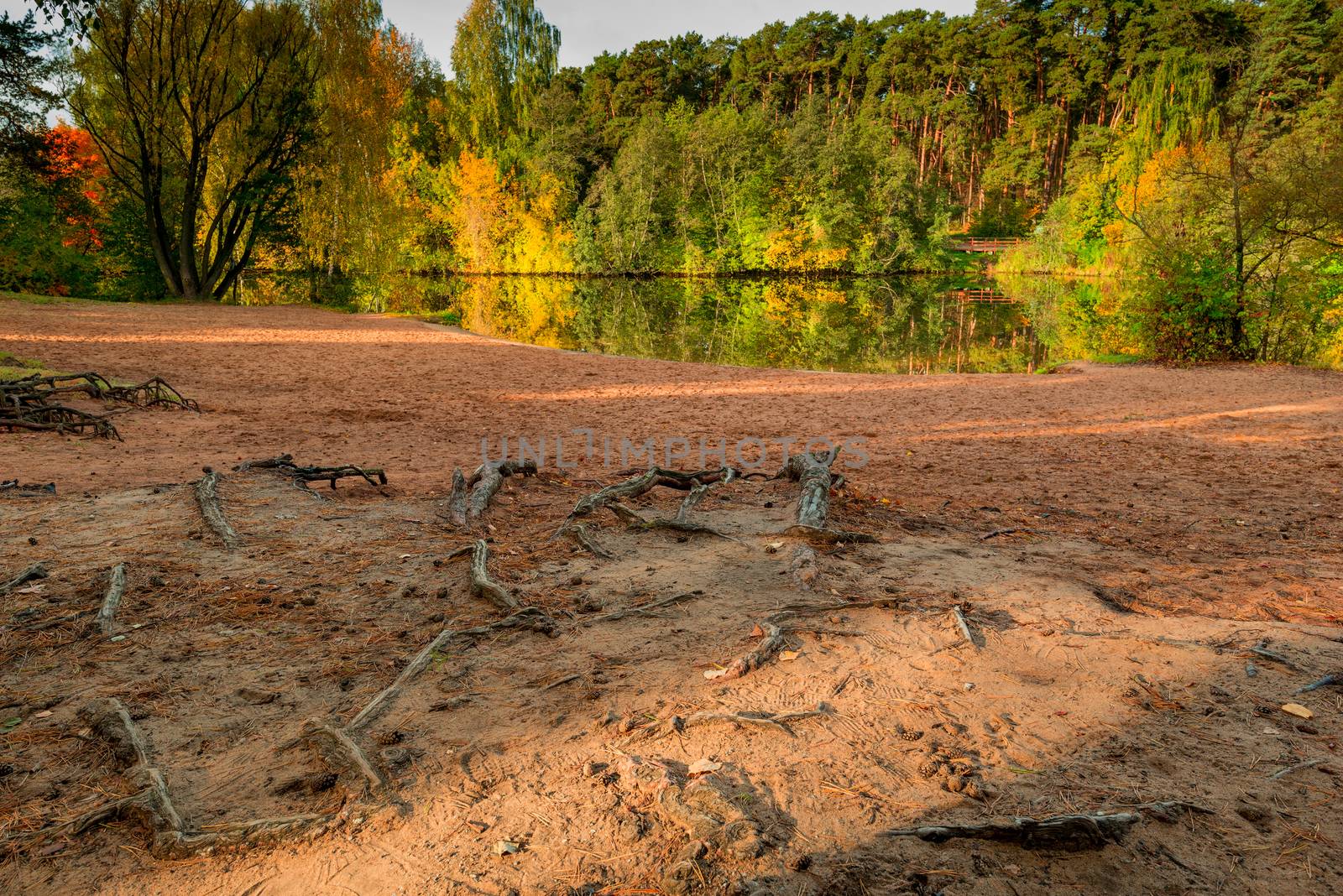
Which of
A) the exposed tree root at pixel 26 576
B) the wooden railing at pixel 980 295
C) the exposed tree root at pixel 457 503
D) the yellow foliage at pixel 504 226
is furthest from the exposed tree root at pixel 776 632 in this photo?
the yellow foliage at pixel 504 226

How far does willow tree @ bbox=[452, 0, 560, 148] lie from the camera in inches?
1743

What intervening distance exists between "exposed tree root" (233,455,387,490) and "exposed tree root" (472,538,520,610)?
2.48 meters

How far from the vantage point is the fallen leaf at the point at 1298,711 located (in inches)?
94.9

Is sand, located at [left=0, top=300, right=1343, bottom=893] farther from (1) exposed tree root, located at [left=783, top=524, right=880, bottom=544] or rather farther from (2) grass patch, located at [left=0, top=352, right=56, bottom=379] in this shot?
(2) grass patch, located at [left=0, top=352, right=56, bottom=379]

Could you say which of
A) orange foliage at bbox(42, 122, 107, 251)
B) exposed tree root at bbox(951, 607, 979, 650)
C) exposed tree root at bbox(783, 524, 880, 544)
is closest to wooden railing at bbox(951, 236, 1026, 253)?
orange foliage at bbox(42, 122, 107, 251)

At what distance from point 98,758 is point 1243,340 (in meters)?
18.7

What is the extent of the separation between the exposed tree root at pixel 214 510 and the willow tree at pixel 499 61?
149 feet

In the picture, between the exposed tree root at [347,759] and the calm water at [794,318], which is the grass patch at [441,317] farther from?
the exposed tree root at [347,759]

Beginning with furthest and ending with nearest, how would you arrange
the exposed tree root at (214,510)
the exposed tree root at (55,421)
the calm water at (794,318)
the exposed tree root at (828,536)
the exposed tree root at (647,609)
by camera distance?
1. the calm water at (794,318)
2. the exposed tree root at (55,421)
3. the exposed tree root at (828,536)
4. the exposed tree root at (214,510)
5. the exposed tree root at (647,609)

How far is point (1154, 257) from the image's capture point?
15422 millimetres

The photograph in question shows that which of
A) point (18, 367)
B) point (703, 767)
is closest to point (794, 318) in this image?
point (18, 367)

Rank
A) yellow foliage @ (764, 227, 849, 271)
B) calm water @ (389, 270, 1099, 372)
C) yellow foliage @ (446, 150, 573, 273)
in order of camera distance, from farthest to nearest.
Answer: yellow foliage @ (764, 227, 849, 271)
yellow foliage @ (446, 150, 573, 273)
calm water @ (389, 270, 1099, 372)

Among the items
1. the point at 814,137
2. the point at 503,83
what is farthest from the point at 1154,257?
the point at 503,83

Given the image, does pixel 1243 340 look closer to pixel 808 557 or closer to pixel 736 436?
pixel 736 436
